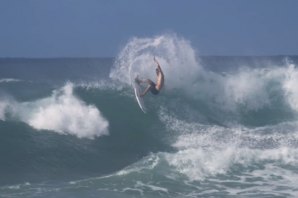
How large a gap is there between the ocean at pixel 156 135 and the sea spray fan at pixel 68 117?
0.13 feet

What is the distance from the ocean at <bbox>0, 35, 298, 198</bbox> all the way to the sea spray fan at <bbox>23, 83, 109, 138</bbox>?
0.04 m

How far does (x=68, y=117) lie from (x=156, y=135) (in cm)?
336

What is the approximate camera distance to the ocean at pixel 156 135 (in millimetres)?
13695

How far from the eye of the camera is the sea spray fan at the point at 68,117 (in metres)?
19.2

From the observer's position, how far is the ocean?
539 inches

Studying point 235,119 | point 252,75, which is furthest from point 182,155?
point 252,75

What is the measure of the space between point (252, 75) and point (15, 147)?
15212mm

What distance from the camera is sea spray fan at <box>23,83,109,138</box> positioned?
19.2m

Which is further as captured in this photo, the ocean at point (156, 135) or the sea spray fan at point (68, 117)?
the sea spray fan at point (68, 117)

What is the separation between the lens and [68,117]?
1994 cm

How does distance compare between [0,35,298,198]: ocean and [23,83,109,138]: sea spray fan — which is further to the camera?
[23,83,109,138]: sea spray fan

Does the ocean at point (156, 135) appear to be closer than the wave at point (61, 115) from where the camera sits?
Yes

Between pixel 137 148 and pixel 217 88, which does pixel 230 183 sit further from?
pixel 217 88

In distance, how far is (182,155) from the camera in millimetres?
16094
